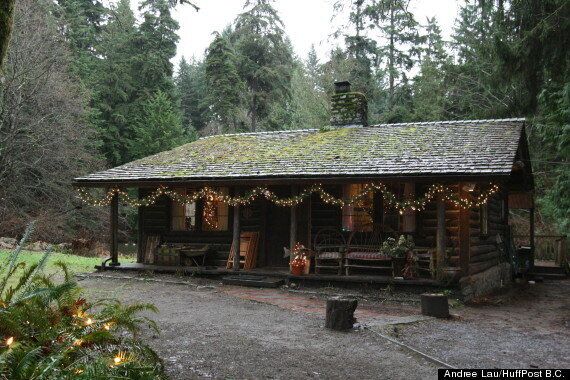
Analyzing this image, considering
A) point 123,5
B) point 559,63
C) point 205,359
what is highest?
point 123,5

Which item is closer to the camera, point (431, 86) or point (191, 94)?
point (431, 86)

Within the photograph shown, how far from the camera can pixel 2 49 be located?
3609mm

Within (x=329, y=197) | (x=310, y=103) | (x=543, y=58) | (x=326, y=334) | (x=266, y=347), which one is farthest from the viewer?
(x=310, y=103)

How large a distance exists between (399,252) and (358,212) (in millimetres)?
1978

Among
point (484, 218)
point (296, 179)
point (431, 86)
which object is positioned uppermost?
point (431, 86)

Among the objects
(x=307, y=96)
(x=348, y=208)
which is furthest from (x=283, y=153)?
(x=307, y=96)

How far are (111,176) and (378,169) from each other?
24.5 feet

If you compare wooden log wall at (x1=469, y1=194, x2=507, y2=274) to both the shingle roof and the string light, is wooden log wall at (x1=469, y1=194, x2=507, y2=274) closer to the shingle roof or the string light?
the shingle roof

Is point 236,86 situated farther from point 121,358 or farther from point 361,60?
point 121,358

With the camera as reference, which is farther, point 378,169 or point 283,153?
point 283,153

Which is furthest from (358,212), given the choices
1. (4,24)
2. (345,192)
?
(4,24)

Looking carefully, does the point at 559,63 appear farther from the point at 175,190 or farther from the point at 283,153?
the point at 175,190

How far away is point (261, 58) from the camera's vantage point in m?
33.0

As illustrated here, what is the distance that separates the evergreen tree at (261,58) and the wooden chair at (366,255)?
2088cm
